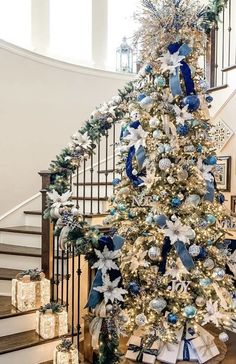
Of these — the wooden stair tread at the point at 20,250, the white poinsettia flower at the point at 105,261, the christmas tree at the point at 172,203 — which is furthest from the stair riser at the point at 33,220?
the white poinsettia flower at the point at 105,261

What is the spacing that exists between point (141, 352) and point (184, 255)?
2.60 ft

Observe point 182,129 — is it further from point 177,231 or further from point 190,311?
point 190,311

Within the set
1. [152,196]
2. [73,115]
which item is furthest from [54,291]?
[73,115]

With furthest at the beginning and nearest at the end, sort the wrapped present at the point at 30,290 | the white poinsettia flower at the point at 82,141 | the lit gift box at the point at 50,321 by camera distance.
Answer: the white poinsettia flower at the point at 82,141, the wrapped present at the point at 30,290, the lit gift box at the point at 50,321

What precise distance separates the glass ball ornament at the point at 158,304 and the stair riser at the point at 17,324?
1.18 meters

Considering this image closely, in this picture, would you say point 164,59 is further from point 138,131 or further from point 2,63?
point 2,63

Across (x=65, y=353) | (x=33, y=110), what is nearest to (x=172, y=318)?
(x=65, y=353)

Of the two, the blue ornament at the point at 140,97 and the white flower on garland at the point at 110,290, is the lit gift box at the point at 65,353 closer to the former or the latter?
the white flower on garland at the point at 110,290

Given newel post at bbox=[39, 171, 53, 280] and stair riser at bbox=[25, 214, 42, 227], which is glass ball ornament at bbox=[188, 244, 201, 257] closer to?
newel post at bbox=[39, 171, 53, 280]

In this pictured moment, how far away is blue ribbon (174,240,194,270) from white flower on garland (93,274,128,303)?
43 cm

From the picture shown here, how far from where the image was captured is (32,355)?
284cm

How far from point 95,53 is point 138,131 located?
354cm

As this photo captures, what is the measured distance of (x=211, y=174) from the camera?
256 centimetres

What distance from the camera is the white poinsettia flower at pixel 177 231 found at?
7.57 feet
